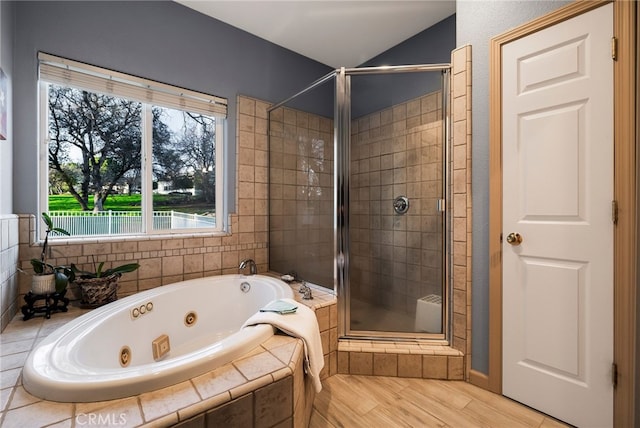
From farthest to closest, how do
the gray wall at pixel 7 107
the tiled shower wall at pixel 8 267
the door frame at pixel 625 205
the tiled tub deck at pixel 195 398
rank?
the gray wall at pixel 7 107, the tiled shower wall at pixel 8 267, the door frame at pixel 625 205, the tiled tub deck at pixel 195 398

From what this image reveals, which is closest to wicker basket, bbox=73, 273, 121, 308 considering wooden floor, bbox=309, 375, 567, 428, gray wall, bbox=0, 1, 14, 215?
gray wall, bbox=0, 1, 14, 215

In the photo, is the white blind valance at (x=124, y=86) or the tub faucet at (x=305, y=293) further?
the tub faucet at (x=305, y=293)

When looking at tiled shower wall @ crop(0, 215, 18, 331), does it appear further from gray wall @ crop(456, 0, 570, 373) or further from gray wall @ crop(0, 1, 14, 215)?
gray wall @ crop(456, 0, 570, 373)

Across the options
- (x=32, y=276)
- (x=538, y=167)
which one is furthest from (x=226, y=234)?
(x=538, y=167)

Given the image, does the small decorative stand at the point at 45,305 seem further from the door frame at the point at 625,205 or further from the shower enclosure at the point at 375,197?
the door frame at the point at 625,205

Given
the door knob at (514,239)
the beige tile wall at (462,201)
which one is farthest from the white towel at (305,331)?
the door knob at (514,239)

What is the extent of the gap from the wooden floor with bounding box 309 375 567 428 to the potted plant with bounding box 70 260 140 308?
4.48 ft

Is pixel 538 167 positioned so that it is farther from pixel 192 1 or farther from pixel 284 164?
pixel 192 1

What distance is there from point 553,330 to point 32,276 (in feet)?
8.95

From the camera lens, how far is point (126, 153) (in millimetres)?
2059

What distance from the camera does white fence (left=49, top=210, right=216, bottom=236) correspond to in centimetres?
185

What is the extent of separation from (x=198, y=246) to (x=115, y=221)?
0.59 meters

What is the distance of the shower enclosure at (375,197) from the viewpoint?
186 cm

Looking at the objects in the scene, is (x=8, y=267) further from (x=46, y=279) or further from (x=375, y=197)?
(x=375, y=197)
